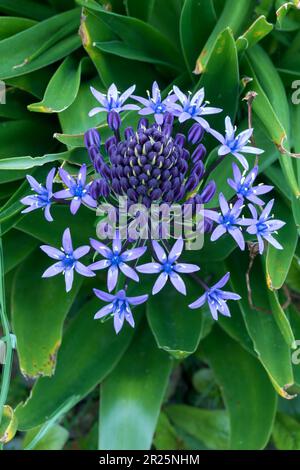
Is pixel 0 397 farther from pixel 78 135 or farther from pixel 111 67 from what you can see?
pixel 111 67

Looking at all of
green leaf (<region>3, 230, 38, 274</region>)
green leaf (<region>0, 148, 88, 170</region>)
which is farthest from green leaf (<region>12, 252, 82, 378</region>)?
green leaf (<region>0, 148, 88, 170</region>)

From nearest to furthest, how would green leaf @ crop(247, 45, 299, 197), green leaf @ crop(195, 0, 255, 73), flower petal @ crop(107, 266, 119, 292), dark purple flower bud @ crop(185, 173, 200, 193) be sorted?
flower petal @ crop(107, 266, 119, 292) → dark purple flower bud @ crop(185, 173, 200, 193) → green leaf @ crop(247, 45, 299, 197) → green leaf @ crop(195, 0, 255, 73)

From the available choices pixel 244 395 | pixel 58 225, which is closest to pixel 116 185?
pixel 58 225

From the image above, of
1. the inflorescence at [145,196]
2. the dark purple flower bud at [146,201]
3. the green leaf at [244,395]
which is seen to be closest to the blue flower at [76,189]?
the inflorescence at [145,196]

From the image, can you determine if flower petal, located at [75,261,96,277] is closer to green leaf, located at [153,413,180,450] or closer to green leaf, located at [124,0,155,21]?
green leaf, located at [124,0,155,21]

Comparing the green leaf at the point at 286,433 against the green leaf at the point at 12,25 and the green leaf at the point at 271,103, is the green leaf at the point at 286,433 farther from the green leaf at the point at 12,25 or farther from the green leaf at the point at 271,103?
the green leaf at the point at 12,25
